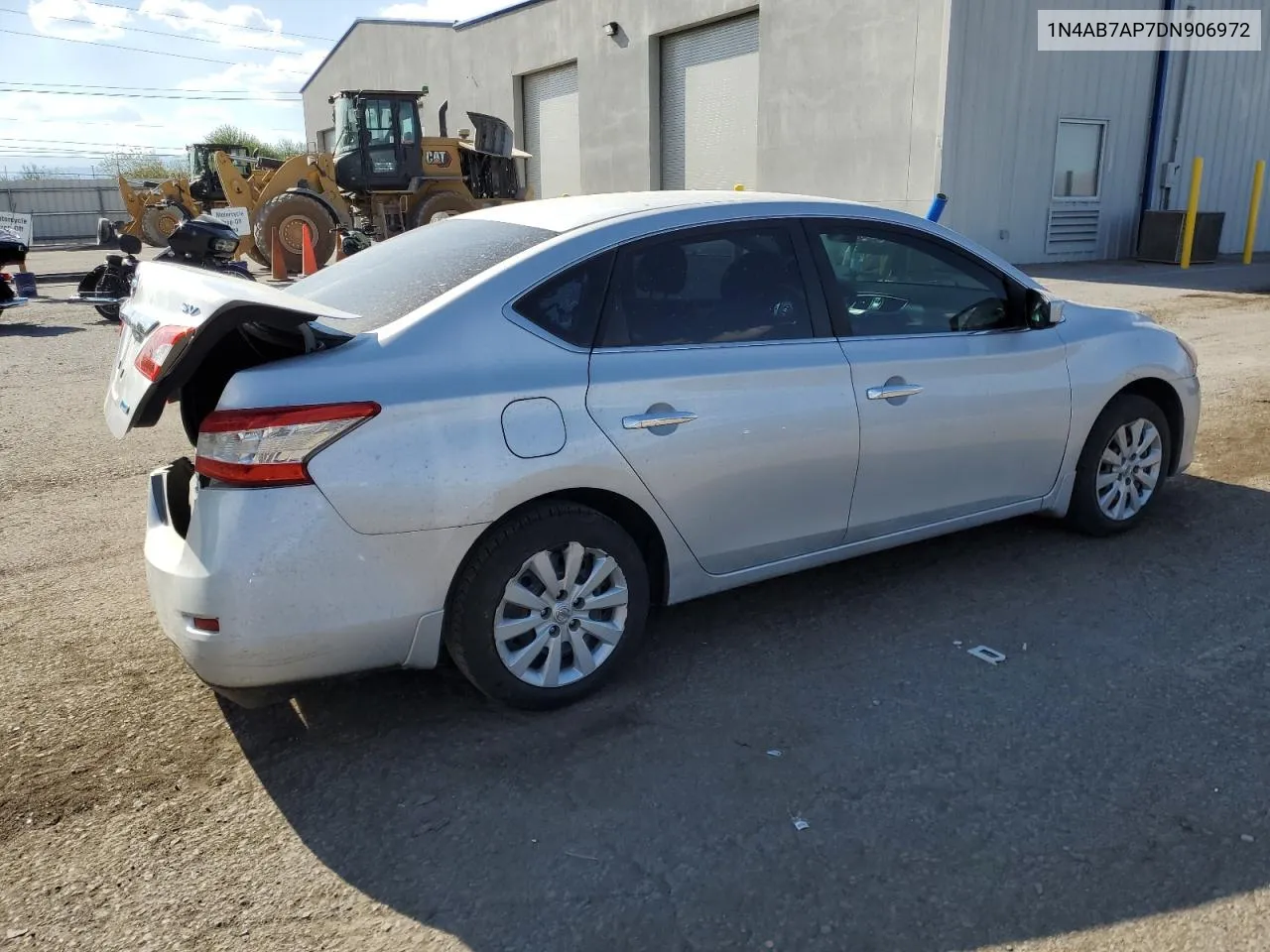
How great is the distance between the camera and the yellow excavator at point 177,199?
24.0 meters

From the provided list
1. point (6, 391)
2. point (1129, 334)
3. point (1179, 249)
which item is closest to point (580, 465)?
point (1129, 334)

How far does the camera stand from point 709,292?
3.66 metres

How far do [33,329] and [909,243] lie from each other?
12.6 meters

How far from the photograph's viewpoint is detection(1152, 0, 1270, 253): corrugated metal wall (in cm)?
2044

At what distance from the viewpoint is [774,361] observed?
3662 millimetres

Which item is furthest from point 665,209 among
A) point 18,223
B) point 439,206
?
point 18,223

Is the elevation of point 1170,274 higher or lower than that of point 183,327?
lower

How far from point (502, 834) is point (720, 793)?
63 centimetres

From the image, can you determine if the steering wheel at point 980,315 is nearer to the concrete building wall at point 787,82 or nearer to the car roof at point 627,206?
the car roof at point 627,206

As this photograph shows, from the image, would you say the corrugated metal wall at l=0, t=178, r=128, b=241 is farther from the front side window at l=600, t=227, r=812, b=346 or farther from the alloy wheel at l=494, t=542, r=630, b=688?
the alloy wheel at l=494, t=542, r=630, b=688

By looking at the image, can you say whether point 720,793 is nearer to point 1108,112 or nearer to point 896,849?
point 896,849

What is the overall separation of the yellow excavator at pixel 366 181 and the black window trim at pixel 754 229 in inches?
624

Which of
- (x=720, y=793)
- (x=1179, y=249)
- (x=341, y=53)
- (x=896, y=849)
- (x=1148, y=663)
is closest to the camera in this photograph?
(x=896, y=849)

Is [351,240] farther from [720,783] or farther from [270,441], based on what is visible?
[720,783]
